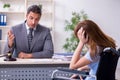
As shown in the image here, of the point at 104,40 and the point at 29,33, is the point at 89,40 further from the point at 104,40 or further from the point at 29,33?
the point at 29,33

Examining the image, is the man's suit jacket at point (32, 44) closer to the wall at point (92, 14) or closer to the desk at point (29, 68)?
the desk at point (29, 68)

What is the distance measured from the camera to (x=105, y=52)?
2.07 m

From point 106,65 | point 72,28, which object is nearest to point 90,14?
point 72,28

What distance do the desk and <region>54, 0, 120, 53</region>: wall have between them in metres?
3.25

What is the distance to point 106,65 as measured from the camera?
6.98 ft

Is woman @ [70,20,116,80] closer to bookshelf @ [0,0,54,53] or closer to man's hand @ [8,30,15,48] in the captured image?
man's hand @ [8,30,15,48]

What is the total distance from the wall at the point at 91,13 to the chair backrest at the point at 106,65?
4116mm

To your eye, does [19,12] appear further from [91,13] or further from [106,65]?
[106,65]

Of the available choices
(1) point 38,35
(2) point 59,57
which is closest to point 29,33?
(1) point 38,35

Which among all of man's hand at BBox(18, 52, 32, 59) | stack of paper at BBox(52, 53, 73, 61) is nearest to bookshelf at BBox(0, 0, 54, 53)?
man's hand at BBox(18, 52, 32, 59)

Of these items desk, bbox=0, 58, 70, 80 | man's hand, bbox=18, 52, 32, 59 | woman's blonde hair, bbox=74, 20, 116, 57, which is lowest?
desk, bbox=0, 58, 70, 80

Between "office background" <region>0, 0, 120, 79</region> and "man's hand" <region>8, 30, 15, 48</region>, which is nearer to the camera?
"man's hand" <region>8, 30, 15, 48</region>

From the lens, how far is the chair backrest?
2.09 meters

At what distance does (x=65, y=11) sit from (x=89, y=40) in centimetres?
400
